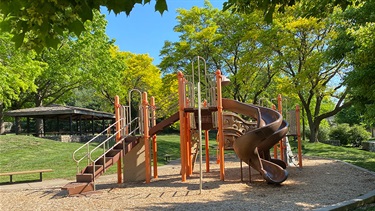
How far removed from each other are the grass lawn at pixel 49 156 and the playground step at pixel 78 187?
461cm

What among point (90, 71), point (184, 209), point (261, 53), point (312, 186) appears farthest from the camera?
point (90, 71)

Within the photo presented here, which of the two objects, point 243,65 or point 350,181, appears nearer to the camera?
point 350,181

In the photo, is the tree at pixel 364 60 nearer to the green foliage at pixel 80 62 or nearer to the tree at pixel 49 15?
the tree at pixel 49 15

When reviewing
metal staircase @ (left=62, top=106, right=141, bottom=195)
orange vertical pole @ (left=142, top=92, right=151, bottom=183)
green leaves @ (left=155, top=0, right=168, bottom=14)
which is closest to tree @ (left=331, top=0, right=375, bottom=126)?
orange vertical pole @ (left=142, top=92, right=151, bottom=183)

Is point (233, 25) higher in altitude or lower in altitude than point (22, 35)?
higher

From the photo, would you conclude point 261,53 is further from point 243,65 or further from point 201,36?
point 201,36

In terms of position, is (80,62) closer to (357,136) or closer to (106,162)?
(106,162)

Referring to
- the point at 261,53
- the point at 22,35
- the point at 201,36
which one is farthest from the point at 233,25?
the point at 22,35

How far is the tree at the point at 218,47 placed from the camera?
92.3 ft

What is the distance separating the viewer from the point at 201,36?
2895 centimetres

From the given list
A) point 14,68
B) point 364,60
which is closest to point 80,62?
point 14,68

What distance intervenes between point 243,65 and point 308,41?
4.93 meters

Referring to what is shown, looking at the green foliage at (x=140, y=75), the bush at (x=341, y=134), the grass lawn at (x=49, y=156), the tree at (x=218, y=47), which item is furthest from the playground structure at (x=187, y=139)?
the green foliage at (x=140, y=75)

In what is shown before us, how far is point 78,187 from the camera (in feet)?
32.6
